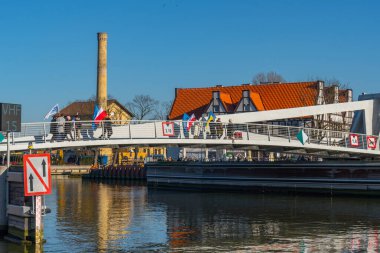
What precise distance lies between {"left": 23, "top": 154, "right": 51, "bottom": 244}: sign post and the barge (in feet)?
90.8

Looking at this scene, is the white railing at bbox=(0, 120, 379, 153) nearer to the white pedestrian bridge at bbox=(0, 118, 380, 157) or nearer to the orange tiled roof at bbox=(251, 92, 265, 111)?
the white pedestrian bridge at bbox=(0, 118, 380, 157)

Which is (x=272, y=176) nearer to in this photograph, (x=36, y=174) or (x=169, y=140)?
(x=169, y=140)

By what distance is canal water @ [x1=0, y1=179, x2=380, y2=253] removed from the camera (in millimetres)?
21609

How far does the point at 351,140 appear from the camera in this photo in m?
39.2

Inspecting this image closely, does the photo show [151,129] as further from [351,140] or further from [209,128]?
[351,140]

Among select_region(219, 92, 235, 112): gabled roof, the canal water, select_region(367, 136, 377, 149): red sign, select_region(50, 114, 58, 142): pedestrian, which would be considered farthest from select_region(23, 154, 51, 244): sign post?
select_region(219, 92, 235, 112): gabled roof

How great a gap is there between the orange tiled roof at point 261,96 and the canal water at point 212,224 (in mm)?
39338

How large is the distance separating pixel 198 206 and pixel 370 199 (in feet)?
38.8

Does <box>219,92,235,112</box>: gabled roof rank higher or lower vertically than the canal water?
higher

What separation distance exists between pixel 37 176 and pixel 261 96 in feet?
222

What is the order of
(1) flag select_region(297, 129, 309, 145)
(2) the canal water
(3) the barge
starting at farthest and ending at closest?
(3) the barge < (1) flag select_region(297, 129, 309, 145) < (2) the canal water

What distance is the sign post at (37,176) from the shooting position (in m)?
19.9

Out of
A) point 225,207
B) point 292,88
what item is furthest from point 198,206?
point 292,88

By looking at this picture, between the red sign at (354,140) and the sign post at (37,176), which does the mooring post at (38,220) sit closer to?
the sign post at (37,176)
